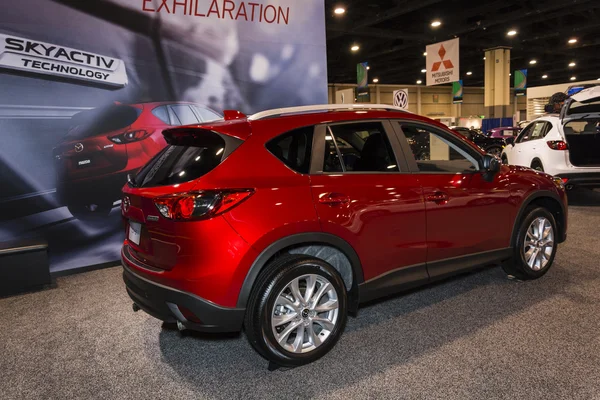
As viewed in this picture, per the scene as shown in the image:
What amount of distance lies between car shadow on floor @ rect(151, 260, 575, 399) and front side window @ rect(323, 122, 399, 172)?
1.14 metres

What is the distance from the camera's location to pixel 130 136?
194 inches

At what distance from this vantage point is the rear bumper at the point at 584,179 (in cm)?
684

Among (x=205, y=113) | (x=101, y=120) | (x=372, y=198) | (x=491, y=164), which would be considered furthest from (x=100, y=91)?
(x=491, y=164)

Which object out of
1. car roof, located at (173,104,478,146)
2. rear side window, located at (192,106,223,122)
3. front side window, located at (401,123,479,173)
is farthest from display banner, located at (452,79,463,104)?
car roof, located at (173,104,478,146)

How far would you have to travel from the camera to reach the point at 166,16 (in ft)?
16.5

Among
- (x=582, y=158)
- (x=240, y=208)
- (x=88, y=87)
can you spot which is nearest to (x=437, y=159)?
(x=240, y=208)

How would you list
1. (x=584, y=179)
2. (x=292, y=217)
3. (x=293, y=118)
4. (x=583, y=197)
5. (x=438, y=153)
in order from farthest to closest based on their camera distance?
(x=583, y=197) → (x=584, y=179) → (x=438, y=153) → (x=293, y=118) → (x=292, y=217)

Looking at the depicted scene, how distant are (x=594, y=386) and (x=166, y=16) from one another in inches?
203

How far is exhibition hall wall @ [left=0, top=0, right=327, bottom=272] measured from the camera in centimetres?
447

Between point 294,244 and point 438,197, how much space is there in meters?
1.19

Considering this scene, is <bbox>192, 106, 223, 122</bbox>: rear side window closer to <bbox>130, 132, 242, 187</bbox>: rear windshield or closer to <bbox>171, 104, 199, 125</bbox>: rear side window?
<bbox>171, 104, 199, 125</bbox>: rear side window

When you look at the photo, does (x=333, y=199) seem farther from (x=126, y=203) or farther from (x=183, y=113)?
(x=183, y=113)

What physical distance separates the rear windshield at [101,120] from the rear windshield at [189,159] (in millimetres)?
2395

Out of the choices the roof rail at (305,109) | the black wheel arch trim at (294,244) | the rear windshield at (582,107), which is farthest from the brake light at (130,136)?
the rear windshield at (582,107)
